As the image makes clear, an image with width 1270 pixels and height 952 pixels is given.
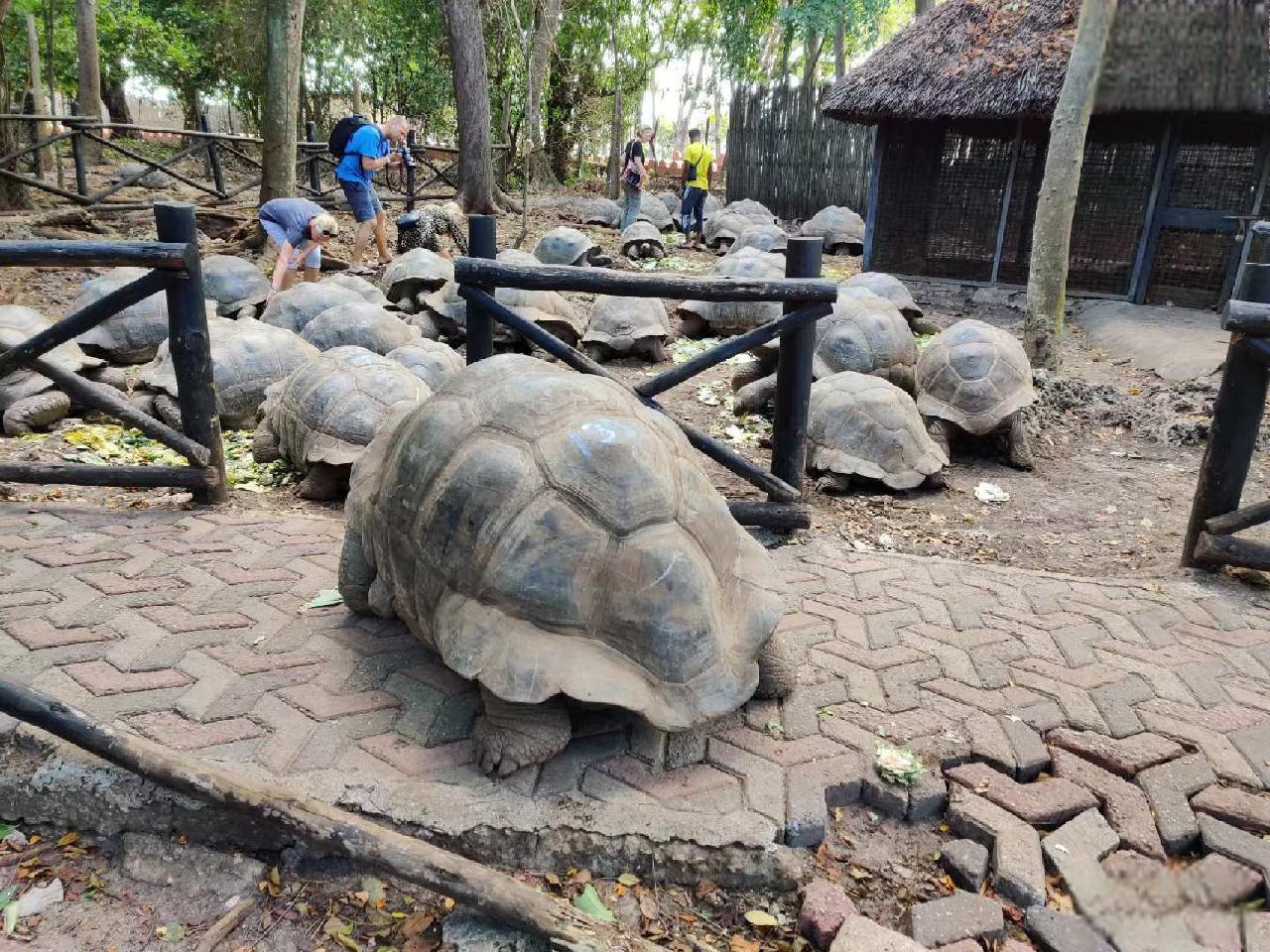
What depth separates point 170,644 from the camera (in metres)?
3.02

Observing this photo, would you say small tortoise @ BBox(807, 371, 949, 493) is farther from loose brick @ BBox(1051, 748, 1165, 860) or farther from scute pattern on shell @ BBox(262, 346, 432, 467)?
loose brick @ BBox(1051, 748, 1165, 860)

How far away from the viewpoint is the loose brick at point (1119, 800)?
94.0 inches

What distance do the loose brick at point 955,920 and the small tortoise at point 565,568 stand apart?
66 cm

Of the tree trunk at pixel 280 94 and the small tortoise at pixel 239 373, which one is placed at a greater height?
the tree trunk at pixel 280 94

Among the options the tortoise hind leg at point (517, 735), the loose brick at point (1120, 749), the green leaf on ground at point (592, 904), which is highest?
the tortoise hind leg at point (517, 735)

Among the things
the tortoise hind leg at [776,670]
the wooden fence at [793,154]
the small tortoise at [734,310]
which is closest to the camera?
the tortoise hind leg at [776,670]

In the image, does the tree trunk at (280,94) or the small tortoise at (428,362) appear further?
the tree trunk at (280,94)

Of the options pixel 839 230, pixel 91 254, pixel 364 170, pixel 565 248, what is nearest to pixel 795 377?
pixel 91 254

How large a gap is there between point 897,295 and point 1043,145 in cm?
497

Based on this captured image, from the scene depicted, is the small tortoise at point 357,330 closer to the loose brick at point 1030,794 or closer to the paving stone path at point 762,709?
the paving stone path at point 762,709

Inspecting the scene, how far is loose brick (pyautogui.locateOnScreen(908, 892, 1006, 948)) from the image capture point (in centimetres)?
211

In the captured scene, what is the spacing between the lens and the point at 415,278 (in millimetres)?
8617

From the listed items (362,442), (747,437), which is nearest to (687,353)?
(747,437)

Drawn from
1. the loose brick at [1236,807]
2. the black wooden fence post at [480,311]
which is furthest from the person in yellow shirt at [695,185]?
the loose brick at [1236,807]
